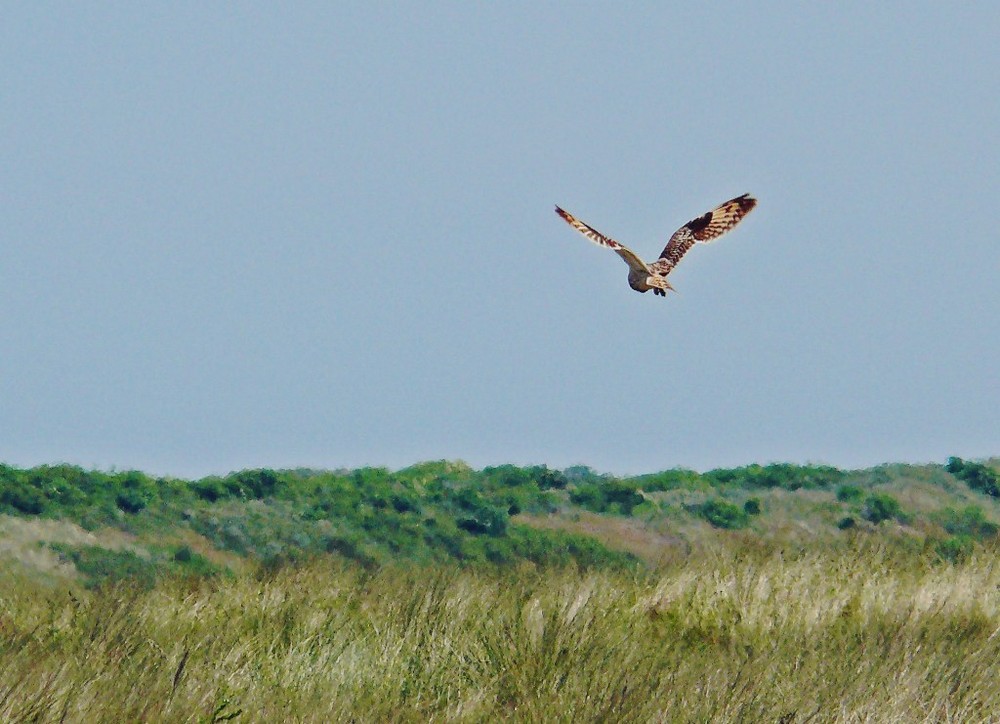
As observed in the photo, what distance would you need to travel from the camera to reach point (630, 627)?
31.4ft

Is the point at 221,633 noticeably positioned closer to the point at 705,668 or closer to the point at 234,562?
the point at 705,668

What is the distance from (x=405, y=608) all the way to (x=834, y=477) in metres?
18.9

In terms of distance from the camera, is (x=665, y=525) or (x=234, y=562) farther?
(x=665, y=525)

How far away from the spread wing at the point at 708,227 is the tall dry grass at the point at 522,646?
7.62 ft

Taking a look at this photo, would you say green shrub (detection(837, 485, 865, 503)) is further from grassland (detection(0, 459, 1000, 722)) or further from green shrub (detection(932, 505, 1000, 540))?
grassland (detection(0, 459, 1000, 722))

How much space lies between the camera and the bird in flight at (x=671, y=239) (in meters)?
8.26

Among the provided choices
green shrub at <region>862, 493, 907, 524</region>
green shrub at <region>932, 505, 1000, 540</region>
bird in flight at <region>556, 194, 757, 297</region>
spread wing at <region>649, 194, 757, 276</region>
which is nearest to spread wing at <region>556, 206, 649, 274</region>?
bird in flight at <region>556, 194, 757, 297</region>

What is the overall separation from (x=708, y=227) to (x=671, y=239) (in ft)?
1.69

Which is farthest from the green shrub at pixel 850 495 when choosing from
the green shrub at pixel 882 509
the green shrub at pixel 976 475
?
the green shrub at pixel 976 475

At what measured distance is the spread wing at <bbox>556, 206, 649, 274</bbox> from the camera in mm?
8305

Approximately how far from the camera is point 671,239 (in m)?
9.60

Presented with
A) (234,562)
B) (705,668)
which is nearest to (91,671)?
(705,668)

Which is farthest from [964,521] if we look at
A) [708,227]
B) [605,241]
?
[605,241]

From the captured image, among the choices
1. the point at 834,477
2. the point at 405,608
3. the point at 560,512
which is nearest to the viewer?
the point at 405,608
